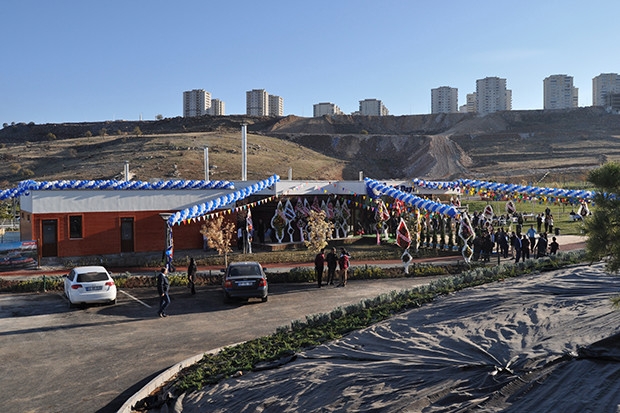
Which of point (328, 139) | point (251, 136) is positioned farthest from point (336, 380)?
point (328, 139)

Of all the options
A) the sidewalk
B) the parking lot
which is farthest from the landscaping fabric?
the sidewalk

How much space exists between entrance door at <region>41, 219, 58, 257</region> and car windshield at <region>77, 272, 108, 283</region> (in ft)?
35.4

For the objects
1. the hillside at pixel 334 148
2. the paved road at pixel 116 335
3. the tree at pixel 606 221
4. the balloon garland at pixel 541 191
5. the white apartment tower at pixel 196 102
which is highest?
the white apartment tower at pixel 196 102

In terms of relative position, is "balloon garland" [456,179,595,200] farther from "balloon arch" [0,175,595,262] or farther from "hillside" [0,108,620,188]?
"hillside" [0,108,620,188]

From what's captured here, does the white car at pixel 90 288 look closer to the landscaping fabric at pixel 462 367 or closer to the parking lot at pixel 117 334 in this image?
the parking lot at pixel 117 334

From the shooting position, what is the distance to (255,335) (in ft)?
47.1

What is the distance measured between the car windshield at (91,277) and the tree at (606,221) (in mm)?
15686

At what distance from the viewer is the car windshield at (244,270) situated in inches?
752

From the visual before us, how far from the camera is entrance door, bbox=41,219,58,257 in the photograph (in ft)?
92.2

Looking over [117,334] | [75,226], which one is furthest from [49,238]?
[117,334]

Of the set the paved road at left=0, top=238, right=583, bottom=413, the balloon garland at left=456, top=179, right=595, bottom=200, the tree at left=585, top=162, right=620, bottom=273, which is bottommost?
the paved road at left=0, top=238, right=583, bottom=413

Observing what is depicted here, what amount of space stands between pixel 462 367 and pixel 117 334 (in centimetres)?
991

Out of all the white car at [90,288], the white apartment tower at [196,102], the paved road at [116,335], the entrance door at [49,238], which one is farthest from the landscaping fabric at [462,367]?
the white apartment tower at [196,102]

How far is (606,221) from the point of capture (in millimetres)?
6203
